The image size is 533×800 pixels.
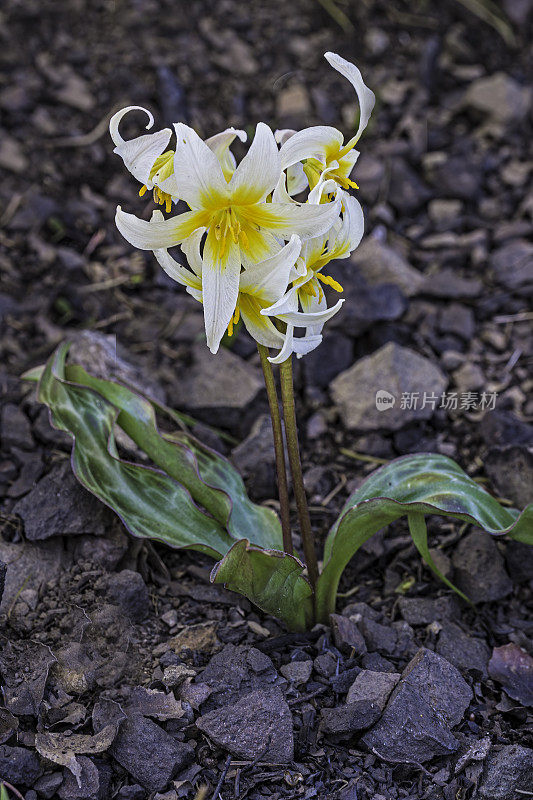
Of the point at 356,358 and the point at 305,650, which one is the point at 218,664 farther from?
the point at 356,358

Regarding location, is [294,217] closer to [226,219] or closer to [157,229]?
[226,219]

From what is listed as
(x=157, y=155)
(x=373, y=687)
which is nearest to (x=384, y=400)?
(x=373, y=687)

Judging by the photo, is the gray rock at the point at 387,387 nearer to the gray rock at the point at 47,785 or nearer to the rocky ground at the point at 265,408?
the rocky ground at the point at 265,408

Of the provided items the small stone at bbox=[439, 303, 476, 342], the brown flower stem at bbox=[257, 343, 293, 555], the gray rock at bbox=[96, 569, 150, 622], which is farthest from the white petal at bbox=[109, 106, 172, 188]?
the small stone at bbox=[439, 303, 476, 342]

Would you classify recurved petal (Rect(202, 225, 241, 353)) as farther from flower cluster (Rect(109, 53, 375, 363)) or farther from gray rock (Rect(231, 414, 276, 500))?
gray rock (Rect(231, 414, 276, 500))

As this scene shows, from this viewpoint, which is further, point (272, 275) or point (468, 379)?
point (468, 379)

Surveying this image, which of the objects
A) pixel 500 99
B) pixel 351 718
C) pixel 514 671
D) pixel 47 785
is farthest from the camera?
pixel 500 99

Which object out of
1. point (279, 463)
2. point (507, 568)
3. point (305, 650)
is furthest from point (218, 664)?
point (507, 568)
